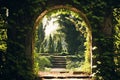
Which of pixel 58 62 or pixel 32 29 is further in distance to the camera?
pixel 58 62

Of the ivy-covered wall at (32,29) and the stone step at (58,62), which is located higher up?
the ivy-covered wall at (32,29)

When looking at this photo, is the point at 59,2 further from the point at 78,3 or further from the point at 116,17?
the point at 116,17

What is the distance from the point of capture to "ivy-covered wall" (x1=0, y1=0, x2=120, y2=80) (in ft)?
32.8

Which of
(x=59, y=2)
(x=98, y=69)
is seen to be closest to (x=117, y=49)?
(x=98, y=69)

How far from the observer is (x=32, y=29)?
10.4 metres

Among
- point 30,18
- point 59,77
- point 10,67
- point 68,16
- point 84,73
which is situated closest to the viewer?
point 10,67

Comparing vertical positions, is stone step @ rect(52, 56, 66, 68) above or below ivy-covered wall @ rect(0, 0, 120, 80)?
below

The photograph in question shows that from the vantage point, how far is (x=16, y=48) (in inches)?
398

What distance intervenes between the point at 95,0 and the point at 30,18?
2440 mm

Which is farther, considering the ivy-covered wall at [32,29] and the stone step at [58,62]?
the stone step at [58,62]

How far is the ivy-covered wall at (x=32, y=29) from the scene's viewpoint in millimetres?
10008

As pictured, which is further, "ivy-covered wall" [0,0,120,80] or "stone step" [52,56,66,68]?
"stone step" [52,56,66,68]

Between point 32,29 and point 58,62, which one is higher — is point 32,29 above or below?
above

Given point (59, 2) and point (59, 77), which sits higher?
point (59, 2)
